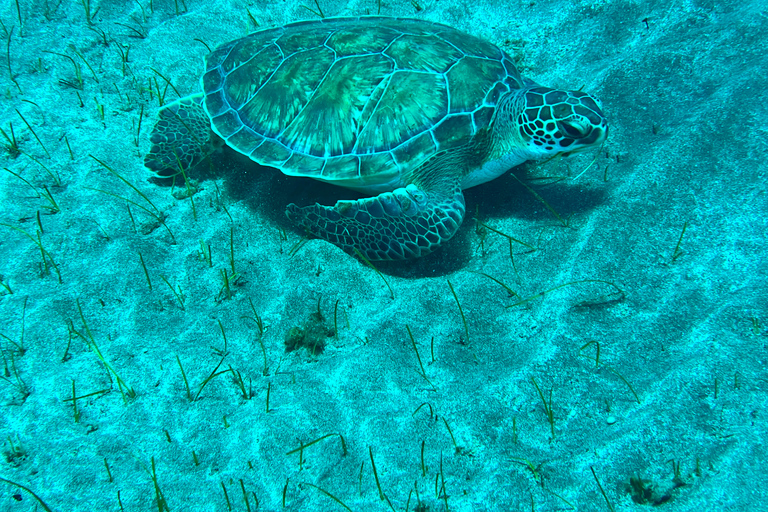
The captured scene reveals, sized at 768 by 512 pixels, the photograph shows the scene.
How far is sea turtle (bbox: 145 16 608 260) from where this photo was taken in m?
2.83

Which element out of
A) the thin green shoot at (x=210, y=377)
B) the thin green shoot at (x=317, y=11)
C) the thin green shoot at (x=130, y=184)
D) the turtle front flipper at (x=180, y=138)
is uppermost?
the thin green shoot at (x=317, y=11)

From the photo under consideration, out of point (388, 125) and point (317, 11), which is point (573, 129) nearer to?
point (388, 125)

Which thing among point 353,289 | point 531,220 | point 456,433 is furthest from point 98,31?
point 456,433

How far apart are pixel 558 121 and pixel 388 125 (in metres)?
1.27

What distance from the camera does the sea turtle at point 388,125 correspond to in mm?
2828

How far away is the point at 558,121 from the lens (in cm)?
279

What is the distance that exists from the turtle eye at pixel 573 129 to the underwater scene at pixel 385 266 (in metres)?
0.04

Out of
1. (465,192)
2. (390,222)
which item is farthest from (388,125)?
(465,192)

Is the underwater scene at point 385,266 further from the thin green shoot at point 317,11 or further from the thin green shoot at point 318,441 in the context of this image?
the thin green shoot at point 317,11

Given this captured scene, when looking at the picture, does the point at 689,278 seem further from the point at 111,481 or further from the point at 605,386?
the point at 111,481

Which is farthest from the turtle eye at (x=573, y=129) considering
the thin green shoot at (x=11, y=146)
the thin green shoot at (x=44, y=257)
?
the thin green shoot at (x=11, y=146)

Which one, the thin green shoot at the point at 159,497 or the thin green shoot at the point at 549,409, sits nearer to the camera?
the thin green shoot at the point at 159,497

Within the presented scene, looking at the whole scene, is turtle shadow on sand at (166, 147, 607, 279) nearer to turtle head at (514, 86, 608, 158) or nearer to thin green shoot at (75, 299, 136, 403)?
turtle head at (514, 86, 608, 158)

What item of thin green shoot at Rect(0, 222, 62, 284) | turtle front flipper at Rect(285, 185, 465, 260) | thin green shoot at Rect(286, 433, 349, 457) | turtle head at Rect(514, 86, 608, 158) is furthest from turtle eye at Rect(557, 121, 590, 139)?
thin green shoot at Rect(0, 222, 62, 284)
